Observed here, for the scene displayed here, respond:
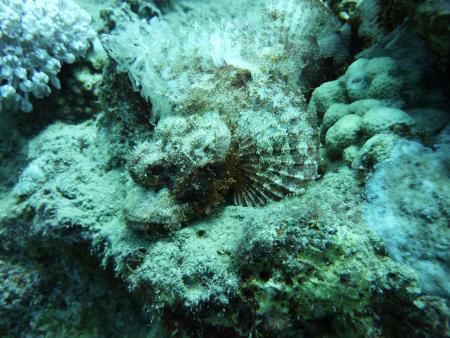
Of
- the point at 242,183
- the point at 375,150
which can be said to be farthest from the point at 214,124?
the point at 375,150

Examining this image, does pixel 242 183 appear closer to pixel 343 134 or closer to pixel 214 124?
pixel 214 124

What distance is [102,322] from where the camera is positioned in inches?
148

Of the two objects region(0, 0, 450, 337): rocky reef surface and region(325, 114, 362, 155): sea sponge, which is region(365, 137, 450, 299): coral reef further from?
region(325, 114, 362, 155): sea sponge

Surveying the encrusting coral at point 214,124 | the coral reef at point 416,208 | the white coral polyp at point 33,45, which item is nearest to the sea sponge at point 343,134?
the encrusting coral at point 214,124

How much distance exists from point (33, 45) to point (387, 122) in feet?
13.3

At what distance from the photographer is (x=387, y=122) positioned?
238cm

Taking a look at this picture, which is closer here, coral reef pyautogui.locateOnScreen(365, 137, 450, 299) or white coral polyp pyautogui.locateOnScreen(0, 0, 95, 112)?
coral reef pyautogui.locateOnScreen(365, 137, 450, 299)

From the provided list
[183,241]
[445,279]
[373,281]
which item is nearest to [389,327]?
[373,281]

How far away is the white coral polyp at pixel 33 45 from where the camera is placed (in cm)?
374

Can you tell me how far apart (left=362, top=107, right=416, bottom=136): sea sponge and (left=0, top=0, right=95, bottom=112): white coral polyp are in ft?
12.3

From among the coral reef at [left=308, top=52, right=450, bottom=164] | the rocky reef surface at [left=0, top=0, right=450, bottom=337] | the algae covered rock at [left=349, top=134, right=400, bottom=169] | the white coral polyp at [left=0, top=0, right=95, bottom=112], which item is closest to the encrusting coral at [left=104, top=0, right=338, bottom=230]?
the rocky reef surface at [left=0, top=0, right=450, bottom=337]

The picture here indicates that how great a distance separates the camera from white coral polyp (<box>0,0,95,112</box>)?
374 centimetres

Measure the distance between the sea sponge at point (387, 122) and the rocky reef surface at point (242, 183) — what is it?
0.02 m

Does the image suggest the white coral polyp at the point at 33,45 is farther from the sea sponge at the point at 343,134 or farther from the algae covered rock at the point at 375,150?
the algae covered rock at the point at 375,150
